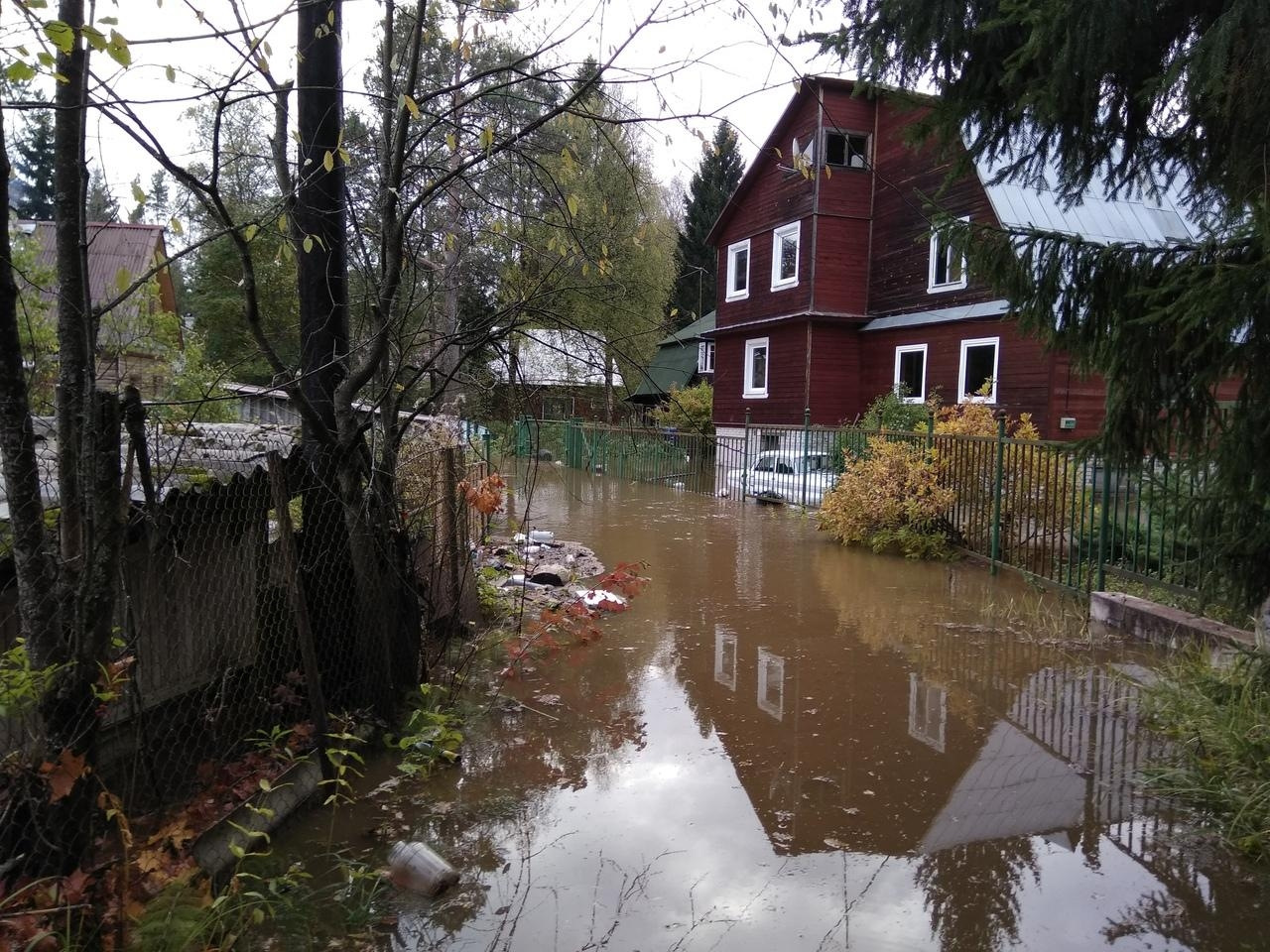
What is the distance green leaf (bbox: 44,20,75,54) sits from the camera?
91.7 inches

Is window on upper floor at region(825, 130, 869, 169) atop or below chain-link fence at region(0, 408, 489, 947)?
atop

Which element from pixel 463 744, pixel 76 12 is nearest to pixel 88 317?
pixel 76 12

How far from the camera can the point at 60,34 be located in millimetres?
2369

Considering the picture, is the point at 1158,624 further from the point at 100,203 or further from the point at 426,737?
the point at 100,203

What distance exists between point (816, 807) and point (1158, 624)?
400cm

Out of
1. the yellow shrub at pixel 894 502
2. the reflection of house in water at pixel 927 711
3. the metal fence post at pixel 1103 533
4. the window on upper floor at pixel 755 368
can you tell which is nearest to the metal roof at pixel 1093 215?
the window on upper floor at pixel 755 368

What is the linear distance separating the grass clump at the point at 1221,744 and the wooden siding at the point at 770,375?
60.5 ft

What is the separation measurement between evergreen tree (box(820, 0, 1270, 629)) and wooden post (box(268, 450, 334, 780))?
3.70 meters

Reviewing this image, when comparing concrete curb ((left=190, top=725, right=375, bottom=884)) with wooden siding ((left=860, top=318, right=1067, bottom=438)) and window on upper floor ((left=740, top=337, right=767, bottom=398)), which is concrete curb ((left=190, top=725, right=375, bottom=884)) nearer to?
wooden siding ((left=860, top=318, right=1067, bottom=438))

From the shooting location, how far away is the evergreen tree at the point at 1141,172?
3949mm

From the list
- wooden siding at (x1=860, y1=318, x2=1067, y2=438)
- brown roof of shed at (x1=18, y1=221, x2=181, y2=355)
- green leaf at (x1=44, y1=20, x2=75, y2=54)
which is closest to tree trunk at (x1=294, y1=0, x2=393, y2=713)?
brown roof of shed at (x1=18, y1=221, x2=181, y2=355)

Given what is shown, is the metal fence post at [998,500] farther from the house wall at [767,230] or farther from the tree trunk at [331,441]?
the house wall at [767,230]

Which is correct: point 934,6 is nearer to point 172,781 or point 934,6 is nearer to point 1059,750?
point 1059,750

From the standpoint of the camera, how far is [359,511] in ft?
14.9
